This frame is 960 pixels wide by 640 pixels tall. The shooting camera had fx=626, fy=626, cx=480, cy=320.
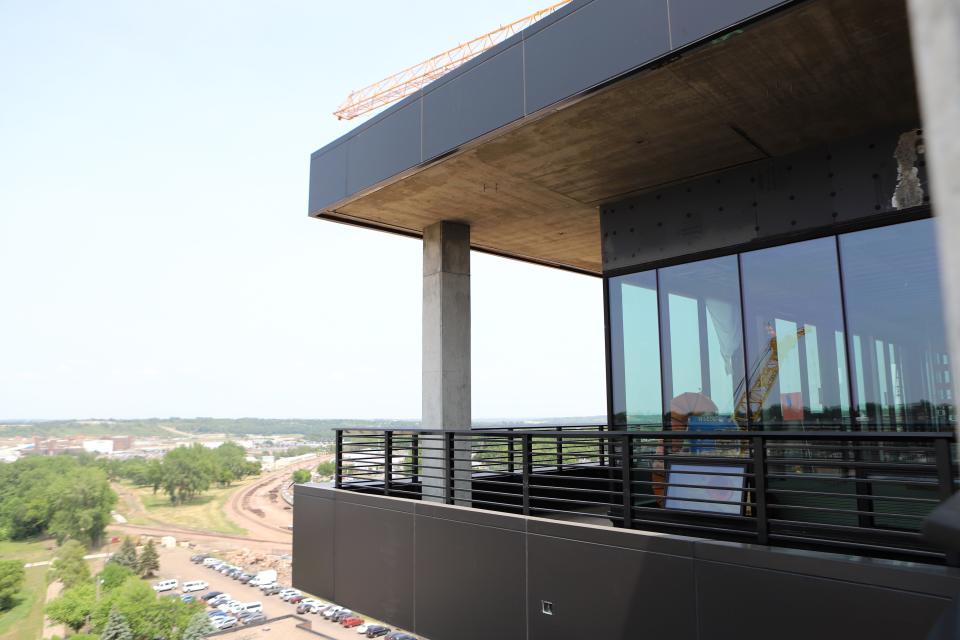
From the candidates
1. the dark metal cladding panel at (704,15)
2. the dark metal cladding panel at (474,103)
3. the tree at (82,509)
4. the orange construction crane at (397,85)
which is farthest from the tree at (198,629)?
the dark metal cladding panel at (704,15)

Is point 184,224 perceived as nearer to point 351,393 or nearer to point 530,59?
point 351,393

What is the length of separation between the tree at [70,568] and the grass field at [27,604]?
7.06ft

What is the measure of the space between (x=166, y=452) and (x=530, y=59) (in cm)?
13816

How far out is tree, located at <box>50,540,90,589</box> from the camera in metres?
74.4

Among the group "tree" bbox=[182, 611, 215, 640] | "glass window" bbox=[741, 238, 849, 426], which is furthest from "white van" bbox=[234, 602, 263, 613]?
"glass window" bbox=[741, 238, 849, 426]

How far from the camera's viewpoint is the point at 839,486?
6570 mm

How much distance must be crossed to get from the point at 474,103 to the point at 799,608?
6.14 meters

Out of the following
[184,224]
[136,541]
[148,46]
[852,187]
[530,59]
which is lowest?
[136,541]

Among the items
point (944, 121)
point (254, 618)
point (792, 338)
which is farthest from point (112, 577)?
point (944, 121)

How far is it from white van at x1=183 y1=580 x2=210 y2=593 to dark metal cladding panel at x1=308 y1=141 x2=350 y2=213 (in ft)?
292

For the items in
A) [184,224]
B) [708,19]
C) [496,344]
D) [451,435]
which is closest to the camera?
[708,19]

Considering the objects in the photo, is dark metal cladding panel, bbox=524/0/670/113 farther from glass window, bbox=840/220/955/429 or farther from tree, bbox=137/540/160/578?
tree, bbox=137/540/160/578

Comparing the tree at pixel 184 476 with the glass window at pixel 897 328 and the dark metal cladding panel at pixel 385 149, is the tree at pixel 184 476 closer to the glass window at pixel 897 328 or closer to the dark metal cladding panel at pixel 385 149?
the dark metal cladding panel at pixel 385 149

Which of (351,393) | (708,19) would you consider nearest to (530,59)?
(708,19)
